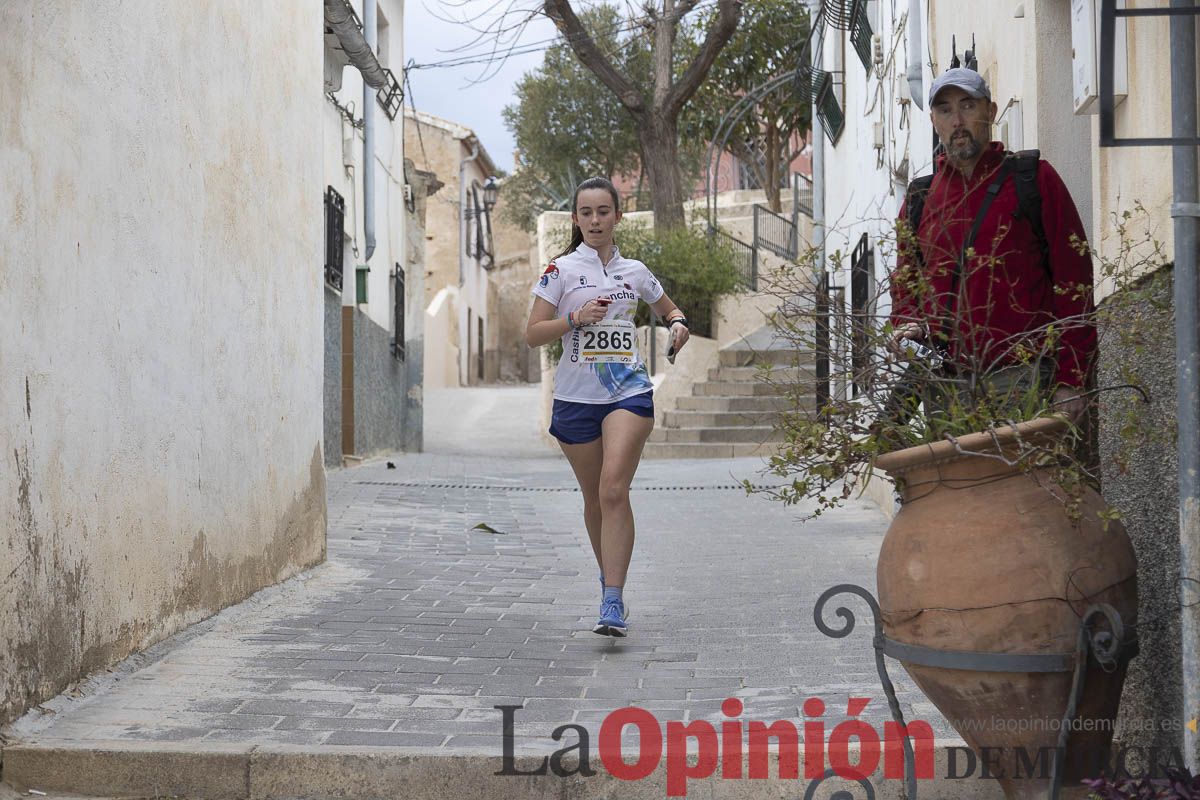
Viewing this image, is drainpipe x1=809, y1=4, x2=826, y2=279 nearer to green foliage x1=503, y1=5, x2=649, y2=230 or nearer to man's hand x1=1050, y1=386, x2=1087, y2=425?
man's hand x1=1050, y1=386, x2=1087, y2=425

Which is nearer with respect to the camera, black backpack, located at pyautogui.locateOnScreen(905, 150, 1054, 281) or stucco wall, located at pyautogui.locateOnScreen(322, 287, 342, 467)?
black backpack, located at pyautogui.locateOnScreen(905, 150, 1054, 281)

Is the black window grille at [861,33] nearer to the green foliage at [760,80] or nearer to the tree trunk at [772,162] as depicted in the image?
the green foliage at [760,80]

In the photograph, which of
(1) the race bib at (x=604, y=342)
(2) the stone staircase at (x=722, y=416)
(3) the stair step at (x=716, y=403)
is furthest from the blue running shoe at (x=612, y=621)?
(3) the stair step at (x=716, y=403)

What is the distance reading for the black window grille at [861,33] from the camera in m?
11.0

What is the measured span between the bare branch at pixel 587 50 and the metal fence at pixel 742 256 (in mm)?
2212

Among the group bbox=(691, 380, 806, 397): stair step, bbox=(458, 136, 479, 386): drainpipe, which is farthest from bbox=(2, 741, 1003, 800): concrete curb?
bbox=(458, 136, 479, 386): drainpipe

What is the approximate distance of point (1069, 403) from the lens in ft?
10.6

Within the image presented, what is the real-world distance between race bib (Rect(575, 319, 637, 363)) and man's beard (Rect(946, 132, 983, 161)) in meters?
1.66

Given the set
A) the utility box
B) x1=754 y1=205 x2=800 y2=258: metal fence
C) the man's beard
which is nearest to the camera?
the man's beard

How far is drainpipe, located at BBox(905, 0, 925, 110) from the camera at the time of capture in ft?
26.7

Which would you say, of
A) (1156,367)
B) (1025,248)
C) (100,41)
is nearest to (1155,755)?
(1156,367)

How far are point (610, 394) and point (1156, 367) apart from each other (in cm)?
227

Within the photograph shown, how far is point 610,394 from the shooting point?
5121mm

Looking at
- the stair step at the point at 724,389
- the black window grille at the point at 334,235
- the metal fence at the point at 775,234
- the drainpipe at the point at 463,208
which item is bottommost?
the stair step at the point at 724,389
